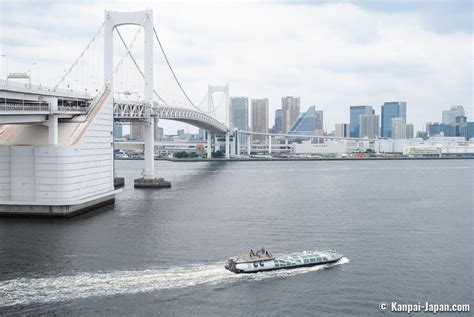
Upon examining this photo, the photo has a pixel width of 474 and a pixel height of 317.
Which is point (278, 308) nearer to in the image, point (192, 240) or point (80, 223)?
point (192, 240)

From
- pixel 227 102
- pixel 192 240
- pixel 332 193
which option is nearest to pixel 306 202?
pixel 332 193

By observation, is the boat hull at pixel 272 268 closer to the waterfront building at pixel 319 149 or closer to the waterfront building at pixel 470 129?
the waterfront building at pixel 319 149

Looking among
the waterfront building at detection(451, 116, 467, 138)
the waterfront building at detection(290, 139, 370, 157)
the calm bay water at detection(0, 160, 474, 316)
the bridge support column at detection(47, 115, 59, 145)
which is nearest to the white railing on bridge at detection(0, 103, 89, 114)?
the bridge support column at detection(47, 115, 59, 145)

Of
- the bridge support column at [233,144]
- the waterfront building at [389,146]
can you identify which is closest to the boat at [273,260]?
the bridge support column at [233,144]

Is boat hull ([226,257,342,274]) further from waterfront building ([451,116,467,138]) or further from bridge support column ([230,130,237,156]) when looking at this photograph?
waterfront building ([451,116,467,138])

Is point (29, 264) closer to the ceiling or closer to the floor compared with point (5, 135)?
closer to the floor

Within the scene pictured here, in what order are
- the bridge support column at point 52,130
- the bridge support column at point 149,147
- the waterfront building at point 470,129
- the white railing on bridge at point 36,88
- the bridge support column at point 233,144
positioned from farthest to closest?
the waterfront building at point 470,129 → the bridge support column at point 233,144 → the bridge support column at point 149,147 → the bridge support column at point 52,130 → the white railing on bridge at point 36,88

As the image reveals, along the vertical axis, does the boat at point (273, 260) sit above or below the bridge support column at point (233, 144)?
below
